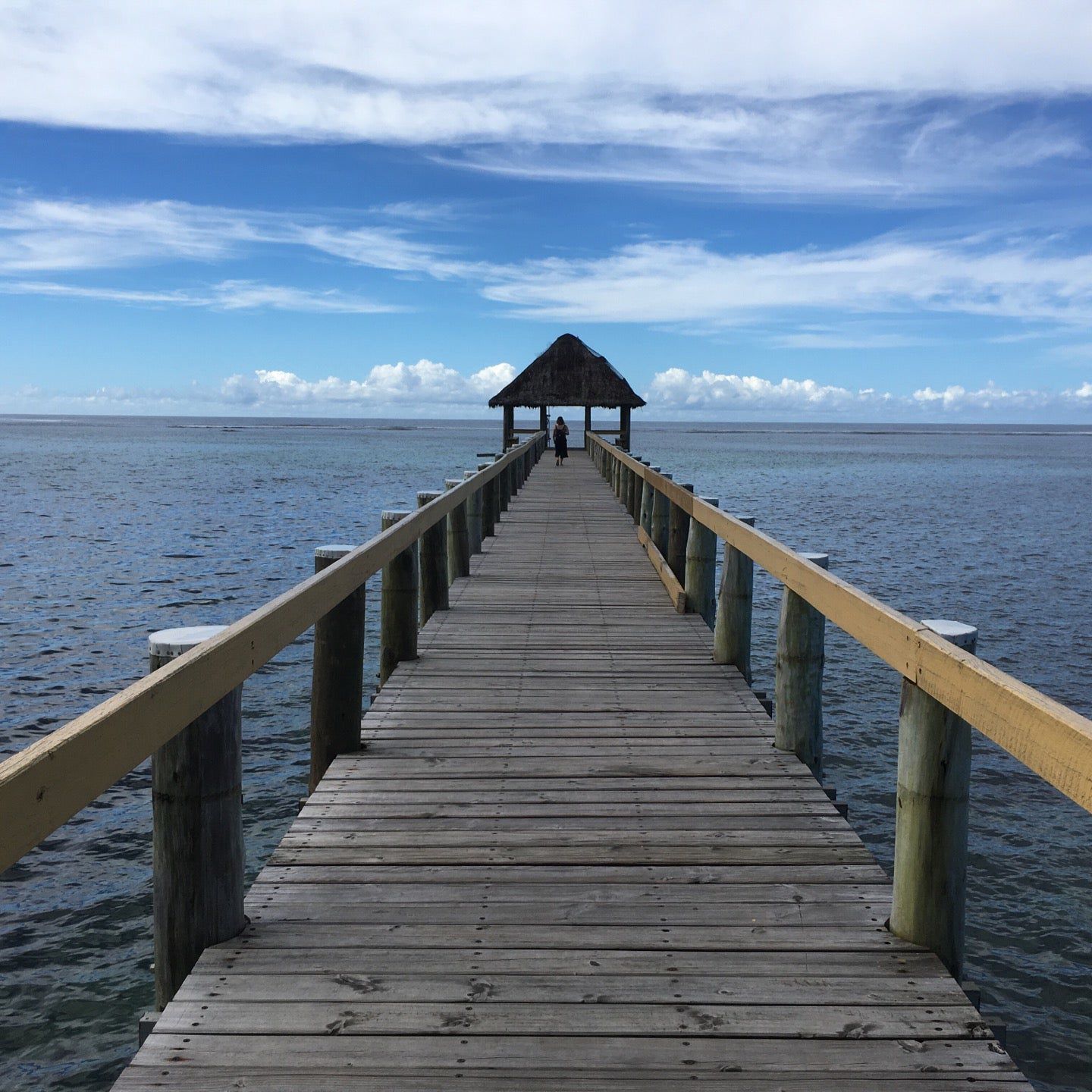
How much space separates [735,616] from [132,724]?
16.5 feet

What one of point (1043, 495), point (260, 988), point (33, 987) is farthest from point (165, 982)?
point (1043, 495)

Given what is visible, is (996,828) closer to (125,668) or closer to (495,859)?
(495,859)

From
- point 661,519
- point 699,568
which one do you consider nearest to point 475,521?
point 661,519

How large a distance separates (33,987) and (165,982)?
3360 millimetres

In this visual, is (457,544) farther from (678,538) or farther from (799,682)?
(799,682)

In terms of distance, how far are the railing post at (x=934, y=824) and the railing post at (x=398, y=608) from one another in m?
3.94

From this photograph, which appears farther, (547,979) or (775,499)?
(775,499)

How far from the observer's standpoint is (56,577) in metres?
21.2

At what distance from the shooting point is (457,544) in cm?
1063

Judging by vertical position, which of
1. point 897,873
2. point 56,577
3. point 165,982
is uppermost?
point 897,873

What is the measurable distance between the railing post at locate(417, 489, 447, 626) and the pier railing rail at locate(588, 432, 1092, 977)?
12.2ft

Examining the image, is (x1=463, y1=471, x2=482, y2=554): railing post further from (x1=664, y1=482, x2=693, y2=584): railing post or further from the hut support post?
the hut support post

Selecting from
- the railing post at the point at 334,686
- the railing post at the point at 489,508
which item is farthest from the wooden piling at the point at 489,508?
the railing post at the point at 334,686

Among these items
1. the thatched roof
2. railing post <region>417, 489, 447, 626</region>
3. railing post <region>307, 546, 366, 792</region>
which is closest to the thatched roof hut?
the thatched roof
